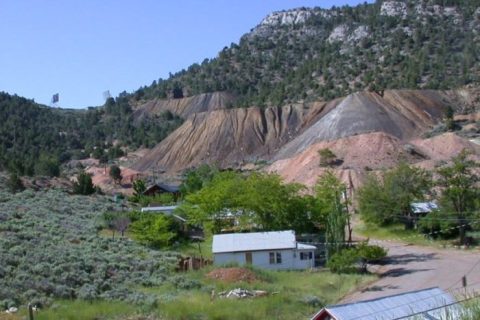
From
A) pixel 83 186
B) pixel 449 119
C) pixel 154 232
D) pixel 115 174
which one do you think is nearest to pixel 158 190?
pixel 83 186

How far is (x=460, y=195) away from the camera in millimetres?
53906

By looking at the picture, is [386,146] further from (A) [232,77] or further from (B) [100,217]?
(A) [232,77]

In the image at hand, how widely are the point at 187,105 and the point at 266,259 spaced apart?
123015mm

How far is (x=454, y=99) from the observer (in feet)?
381

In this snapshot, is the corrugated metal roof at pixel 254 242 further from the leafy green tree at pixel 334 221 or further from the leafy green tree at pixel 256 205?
the leafy green tree at pixel 256 205

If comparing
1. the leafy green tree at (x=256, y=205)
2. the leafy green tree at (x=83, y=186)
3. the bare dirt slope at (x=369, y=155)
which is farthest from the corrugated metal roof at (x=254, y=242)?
the leafy green tree at (x=83, y=186)

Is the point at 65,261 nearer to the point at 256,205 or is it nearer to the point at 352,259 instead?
the point at 352,259

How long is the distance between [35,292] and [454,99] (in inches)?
3762

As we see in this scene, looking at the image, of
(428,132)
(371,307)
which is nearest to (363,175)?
(428,132)

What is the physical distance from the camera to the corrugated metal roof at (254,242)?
45781 mm

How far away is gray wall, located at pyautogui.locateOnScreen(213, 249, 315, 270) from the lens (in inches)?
1794

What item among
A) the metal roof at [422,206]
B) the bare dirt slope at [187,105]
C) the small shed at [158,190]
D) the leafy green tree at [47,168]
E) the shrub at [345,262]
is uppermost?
the bare dirt slope at [187,105]

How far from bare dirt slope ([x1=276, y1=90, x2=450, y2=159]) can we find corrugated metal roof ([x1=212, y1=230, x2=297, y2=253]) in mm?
52253

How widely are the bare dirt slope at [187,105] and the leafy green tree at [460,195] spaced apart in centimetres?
10440
